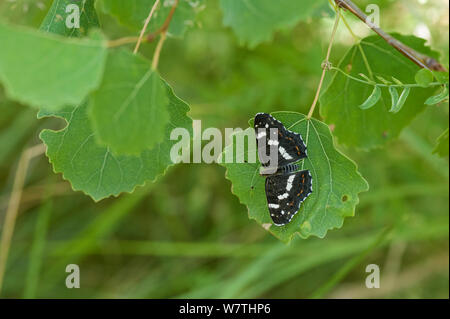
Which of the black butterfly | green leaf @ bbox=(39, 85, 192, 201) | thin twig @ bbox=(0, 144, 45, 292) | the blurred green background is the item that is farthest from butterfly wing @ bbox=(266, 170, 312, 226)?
thin twig @ bbox=(0, 144, 45, 292)

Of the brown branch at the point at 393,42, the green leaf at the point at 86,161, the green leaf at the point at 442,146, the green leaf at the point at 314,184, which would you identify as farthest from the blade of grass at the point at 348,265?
the green leaf at the point at 86,161

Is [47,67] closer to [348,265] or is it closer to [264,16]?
[264,16]

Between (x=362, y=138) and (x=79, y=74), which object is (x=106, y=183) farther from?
(x=362, y=138)

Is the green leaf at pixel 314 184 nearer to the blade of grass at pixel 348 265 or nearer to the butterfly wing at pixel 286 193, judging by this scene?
the butterfly wing at pixel 286 193

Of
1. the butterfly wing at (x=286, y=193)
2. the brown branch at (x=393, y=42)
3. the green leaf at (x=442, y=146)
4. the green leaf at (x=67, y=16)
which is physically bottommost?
the butterfly wing at (x=286, y=193)

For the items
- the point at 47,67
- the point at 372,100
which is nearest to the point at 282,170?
the point at 372,100

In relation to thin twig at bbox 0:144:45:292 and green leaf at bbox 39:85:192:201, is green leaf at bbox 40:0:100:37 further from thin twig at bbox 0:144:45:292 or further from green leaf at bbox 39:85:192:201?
thin twig at bbox 0:144:45:292
